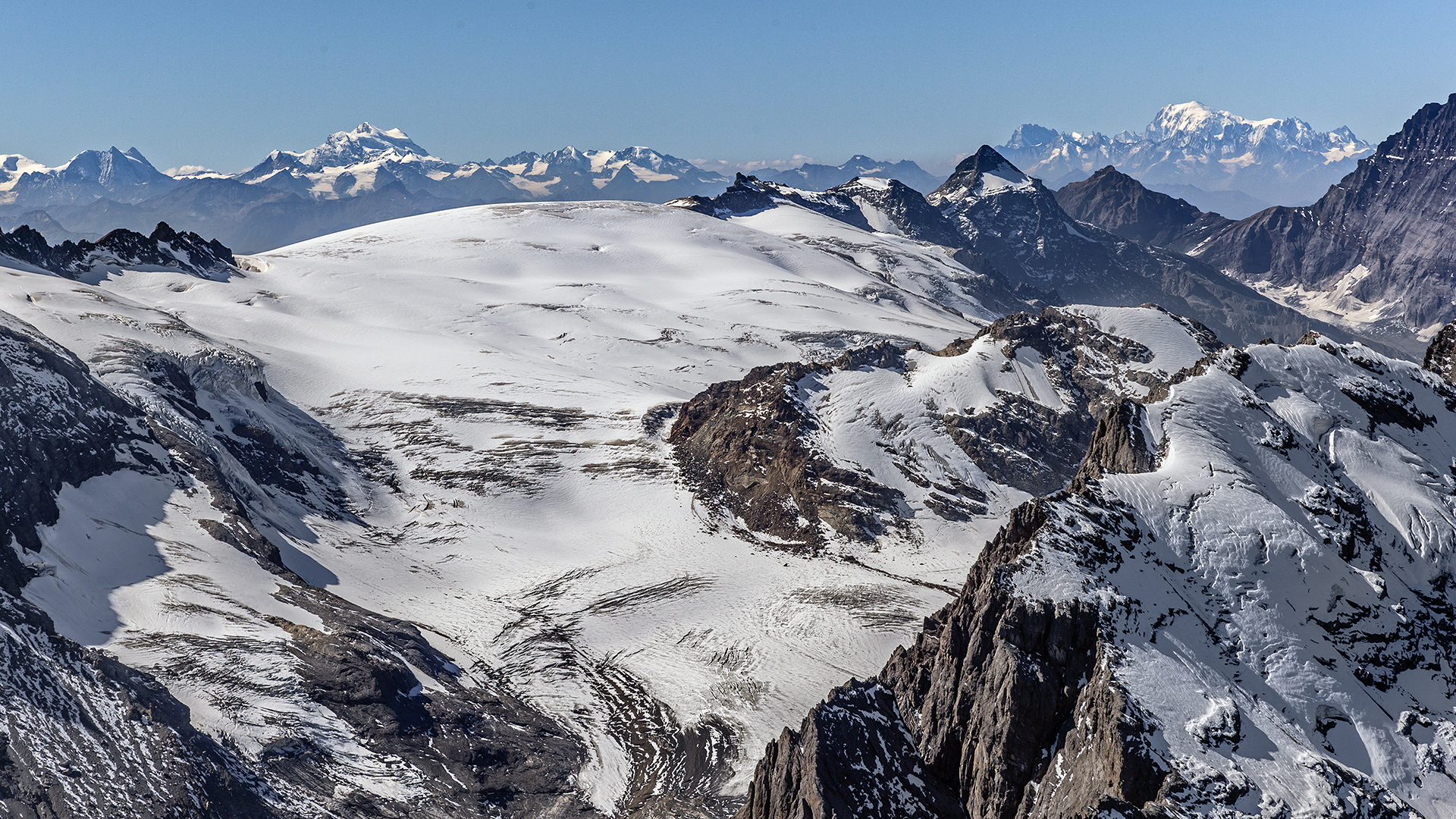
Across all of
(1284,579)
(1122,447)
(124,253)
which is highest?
(1122,447)

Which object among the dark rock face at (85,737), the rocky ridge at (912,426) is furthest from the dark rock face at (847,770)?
the rocky ridge at (912,426)

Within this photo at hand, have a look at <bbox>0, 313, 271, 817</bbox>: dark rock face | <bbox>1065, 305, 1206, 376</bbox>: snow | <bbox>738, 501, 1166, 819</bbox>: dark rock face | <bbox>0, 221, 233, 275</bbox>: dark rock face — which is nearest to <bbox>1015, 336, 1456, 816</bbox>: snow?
<bbox>738, 501, 1166, 819</bbox>: dark rock face

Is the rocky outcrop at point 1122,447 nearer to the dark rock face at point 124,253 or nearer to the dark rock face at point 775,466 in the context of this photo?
the dark rock face at point 775,466

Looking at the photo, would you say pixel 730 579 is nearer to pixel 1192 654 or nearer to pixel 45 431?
pixel 1192 654

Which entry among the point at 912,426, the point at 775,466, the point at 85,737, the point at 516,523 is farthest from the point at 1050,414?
the point at 85,737

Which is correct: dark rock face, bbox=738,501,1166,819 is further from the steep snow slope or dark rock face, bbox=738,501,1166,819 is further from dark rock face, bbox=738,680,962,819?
Result: the steep snow slope

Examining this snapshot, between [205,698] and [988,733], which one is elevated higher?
[988,733]
